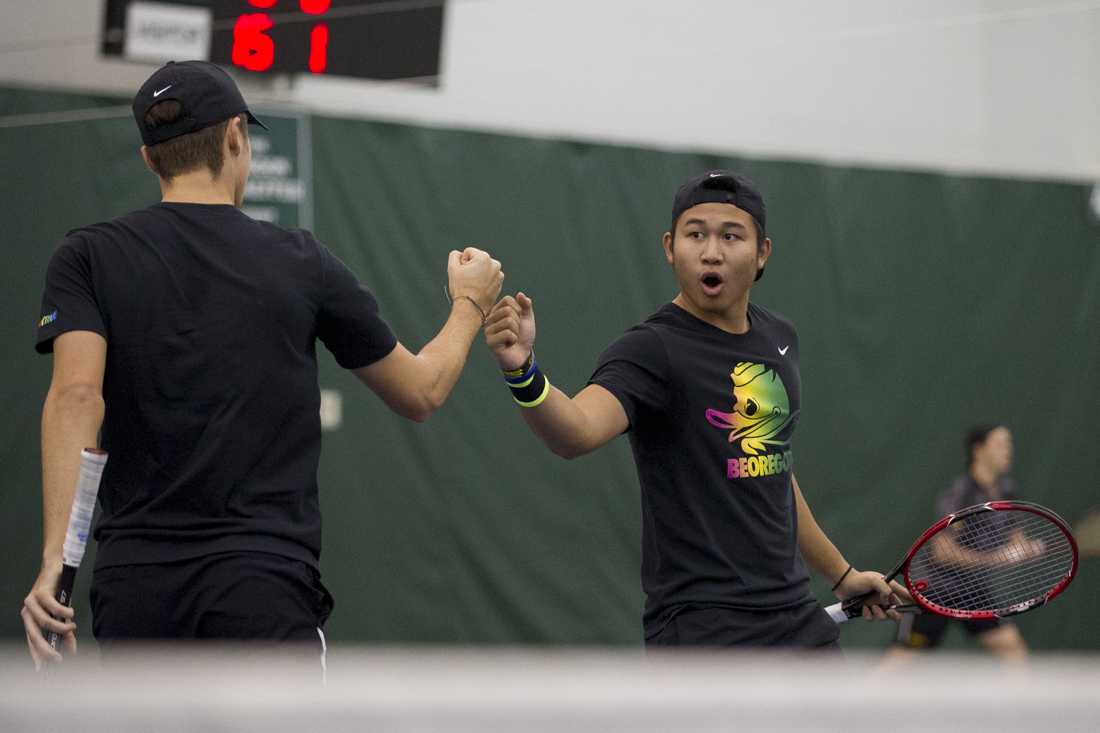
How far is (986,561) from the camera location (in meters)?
3.91

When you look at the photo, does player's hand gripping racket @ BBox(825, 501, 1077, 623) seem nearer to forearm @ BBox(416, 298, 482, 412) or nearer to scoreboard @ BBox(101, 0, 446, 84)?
forearm @ BBox(416, 298, 482, 412)

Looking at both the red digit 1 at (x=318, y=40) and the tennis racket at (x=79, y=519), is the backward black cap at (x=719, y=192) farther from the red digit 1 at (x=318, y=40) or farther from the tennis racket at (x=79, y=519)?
the red digit 1 at (x=318, y=40)

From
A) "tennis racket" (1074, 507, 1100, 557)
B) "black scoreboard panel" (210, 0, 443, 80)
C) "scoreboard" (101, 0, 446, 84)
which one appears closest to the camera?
"scoreboard" (101, 0, 446, 84)

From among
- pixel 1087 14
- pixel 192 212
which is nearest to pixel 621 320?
pixel 1087 14

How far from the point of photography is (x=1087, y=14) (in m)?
9.55

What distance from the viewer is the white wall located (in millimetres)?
7598

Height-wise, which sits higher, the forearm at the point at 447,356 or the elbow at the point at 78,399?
the forearm at the point at 447,356

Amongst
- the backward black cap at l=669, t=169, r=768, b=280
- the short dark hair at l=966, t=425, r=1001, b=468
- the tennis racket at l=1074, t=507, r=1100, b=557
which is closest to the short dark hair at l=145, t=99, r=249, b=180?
the backward black cap at l=669, t=169, r=768, b=280

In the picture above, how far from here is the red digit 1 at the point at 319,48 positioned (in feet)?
21.2

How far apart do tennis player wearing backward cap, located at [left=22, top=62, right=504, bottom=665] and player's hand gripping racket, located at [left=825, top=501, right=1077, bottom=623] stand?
1.38 m

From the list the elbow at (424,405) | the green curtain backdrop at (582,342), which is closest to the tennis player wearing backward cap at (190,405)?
the elbow at (424,405)

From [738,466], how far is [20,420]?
4.37 m

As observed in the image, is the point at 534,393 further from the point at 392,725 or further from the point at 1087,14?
the point at 1087,14

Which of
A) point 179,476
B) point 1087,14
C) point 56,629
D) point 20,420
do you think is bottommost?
point 20,420
